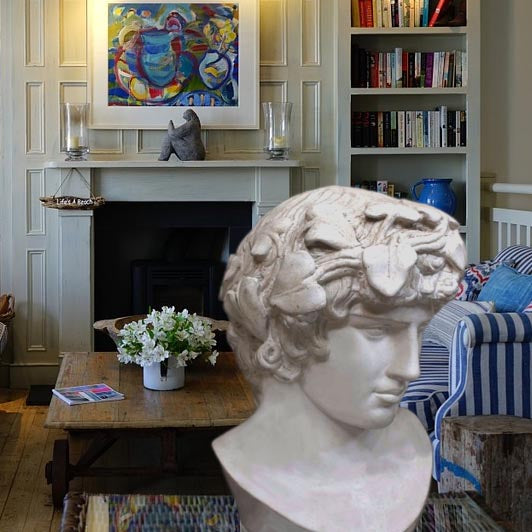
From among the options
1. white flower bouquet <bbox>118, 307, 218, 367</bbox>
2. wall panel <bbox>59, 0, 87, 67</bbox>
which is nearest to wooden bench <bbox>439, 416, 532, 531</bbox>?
white flower bouquet <bbox>118, 307, 218, 367</bbox>

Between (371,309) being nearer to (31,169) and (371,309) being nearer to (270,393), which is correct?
(270,393)

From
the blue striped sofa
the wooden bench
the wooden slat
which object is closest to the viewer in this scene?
the wooden bench

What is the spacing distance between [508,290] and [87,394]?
1709 mm

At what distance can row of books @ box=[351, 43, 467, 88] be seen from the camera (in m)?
5.59

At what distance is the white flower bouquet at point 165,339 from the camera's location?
142 inches

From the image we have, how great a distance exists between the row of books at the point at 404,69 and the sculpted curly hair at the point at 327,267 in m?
4.13

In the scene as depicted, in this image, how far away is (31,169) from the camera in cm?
561

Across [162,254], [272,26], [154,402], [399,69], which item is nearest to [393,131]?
[399,69]

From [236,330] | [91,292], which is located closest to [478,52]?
[91,292]

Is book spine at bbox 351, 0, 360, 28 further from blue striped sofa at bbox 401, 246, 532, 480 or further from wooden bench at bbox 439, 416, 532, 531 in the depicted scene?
wooden bench at bbox 439, 416, 532, 531

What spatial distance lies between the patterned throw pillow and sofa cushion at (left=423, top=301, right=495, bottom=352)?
21cm

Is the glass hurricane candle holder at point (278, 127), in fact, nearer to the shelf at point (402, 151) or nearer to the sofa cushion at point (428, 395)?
the shelf at point (402, 151)

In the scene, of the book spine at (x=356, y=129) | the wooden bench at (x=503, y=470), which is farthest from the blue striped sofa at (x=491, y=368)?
the book spine at (x=356, y=129)

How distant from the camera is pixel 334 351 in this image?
1540mm
